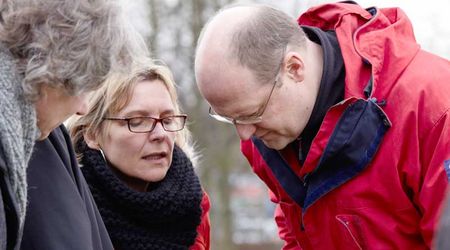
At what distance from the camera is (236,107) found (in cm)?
324

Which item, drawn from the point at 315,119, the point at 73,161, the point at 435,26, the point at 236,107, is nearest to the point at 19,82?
the point at 73,161

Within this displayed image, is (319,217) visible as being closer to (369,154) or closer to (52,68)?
(369,154)

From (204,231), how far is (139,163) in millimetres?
514

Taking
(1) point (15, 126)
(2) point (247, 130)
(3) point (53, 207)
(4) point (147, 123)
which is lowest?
(4) point (147, 123)

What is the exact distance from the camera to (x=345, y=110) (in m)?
3.16

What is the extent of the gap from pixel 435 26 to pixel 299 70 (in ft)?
47.4

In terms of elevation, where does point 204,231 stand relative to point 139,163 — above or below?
below

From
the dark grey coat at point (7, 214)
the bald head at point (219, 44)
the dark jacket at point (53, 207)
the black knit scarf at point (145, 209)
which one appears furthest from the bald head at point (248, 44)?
the dark grey coat at point (7, 214)

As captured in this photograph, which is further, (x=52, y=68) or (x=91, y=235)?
(x=91, y=235)

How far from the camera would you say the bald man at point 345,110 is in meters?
3.10

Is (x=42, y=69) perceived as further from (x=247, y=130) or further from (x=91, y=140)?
(x=91, y=140)

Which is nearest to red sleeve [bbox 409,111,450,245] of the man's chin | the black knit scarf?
the man's chin

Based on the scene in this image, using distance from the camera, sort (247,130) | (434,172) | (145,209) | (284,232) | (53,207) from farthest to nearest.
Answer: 1. (284,232)
2. (145,209)
3. (247,130)
4. (434,172)
5. (53,207)

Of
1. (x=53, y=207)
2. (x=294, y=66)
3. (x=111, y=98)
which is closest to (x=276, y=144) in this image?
(x=294, y=66)
